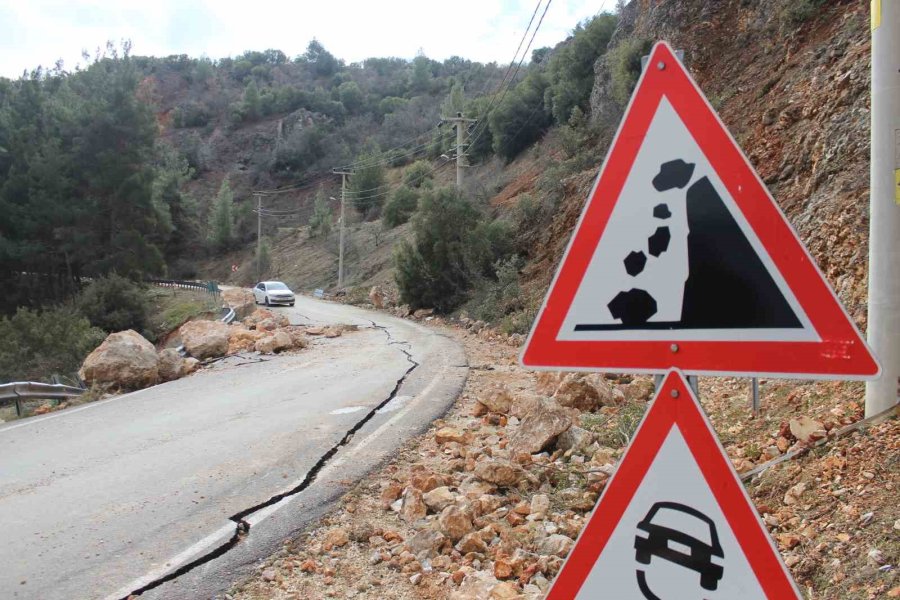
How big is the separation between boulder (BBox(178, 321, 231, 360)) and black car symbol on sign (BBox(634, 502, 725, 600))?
46.5ft

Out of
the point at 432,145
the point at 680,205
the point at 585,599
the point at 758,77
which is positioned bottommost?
the point at 585,599

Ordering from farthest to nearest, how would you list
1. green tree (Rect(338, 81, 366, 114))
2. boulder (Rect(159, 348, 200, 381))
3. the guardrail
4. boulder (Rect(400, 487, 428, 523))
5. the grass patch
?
green tree (Rect(338, 81, 366, 114)) < the grass patch < boulder (Rect(159, 348, 200, 381)) < the guardrail < boulder (Rect(400, 487, 428, 523))

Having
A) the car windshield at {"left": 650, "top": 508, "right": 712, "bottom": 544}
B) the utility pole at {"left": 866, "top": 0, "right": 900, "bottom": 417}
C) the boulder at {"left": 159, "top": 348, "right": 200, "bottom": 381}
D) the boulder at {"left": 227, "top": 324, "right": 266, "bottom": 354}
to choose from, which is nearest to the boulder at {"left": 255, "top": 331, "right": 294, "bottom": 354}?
the boulder at {"left": 227, "top": 324, "right": 266, "bottom": 354}

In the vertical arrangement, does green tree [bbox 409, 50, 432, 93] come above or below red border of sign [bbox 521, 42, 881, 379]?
above

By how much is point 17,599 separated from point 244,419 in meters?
4.38

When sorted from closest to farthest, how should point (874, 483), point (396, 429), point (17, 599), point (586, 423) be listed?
point (874, 483) → point (17, 599) → point (586, 423) → point (396, 429)

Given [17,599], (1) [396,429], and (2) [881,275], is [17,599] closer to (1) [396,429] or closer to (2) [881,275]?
(1) [396,429]

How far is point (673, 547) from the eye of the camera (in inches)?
71.0

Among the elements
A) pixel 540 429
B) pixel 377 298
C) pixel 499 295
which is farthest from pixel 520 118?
pixel 540 429

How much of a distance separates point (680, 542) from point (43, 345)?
24244 millimetres

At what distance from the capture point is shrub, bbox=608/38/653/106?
19856 mm

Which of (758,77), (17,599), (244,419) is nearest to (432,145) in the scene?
(758,77)

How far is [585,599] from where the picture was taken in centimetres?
189

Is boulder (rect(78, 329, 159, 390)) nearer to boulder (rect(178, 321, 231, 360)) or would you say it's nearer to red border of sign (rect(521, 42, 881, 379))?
boulder (rect(178, 321, 231, 360))
